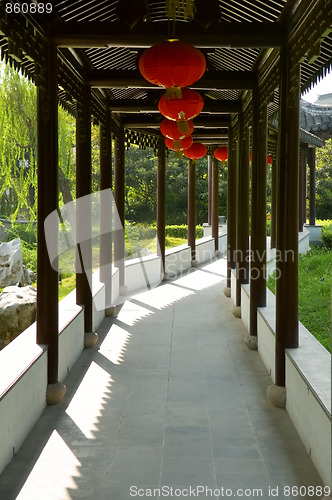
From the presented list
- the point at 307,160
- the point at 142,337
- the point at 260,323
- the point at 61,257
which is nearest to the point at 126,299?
the point at 142,337

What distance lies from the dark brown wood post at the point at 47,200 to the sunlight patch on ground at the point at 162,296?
14.0ft

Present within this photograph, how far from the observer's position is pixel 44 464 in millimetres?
3479

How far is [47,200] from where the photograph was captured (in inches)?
177

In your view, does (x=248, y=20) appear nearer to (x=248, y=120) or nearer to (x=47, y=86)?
(x=47, y=86)

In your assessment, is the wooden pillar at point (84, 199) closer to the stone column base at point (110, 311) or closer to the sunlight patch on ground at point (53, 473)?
the stone column base at point (110, 311)

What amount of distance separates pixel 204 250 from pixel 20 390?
444 inches

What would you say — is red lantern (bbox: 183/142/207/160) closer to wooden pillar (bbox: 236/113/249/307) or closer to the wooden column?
wooden pillar (bbox: 236/113/249/307)

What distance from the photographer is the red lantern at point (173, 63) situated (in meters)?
3.29

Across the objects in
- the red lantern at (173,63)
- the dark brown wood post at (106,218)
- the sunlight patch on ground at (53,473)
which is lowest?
the sunlight patch on ground at (53,473)

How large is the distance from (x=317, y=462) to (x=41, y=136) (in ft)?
10.8

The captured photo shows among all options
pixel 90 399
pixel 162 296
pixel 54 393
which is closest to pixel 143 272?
pixel 162 296

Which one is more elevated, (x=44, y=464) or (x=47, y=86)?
(x=47, y=86)

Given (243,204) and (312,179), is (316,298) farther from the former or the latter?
(312,179)

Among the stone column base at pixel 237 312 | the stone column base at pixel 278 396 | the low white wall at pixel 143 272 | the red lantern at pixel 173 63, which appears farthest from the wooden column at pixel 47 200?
the low white wall at pixel 143 272
